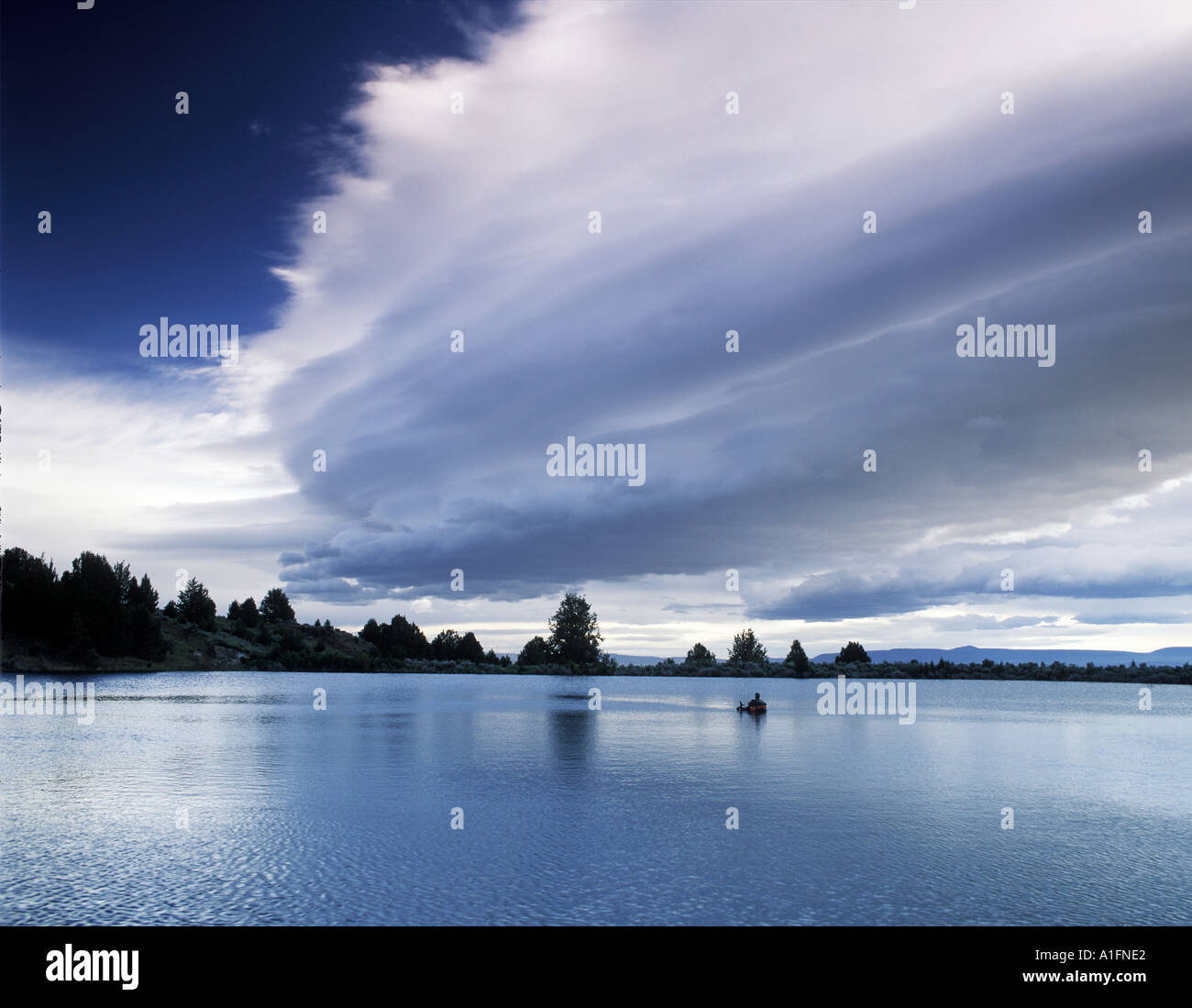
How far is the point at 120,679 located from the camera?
145750 mm

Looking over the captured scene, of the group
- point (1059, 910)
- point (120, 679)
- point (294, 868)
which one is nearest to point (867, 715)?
point (1059, 910)

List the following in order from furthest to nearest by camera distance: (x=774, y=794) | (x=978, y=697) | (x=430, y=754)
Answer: (x=978, y=697) → (x=430, y=754) → (x=774, y=794)

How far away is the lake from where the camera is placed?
2602 centimetres

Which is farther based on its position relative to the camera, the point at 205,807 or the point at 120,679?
the point at 120,679

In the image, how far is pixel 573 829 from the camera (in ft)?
117

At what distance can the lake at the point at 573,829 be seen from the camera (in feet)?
85.4

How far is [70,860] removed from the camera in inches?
1179

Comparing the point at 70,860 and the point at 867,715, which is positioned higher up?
the point at 70,860
